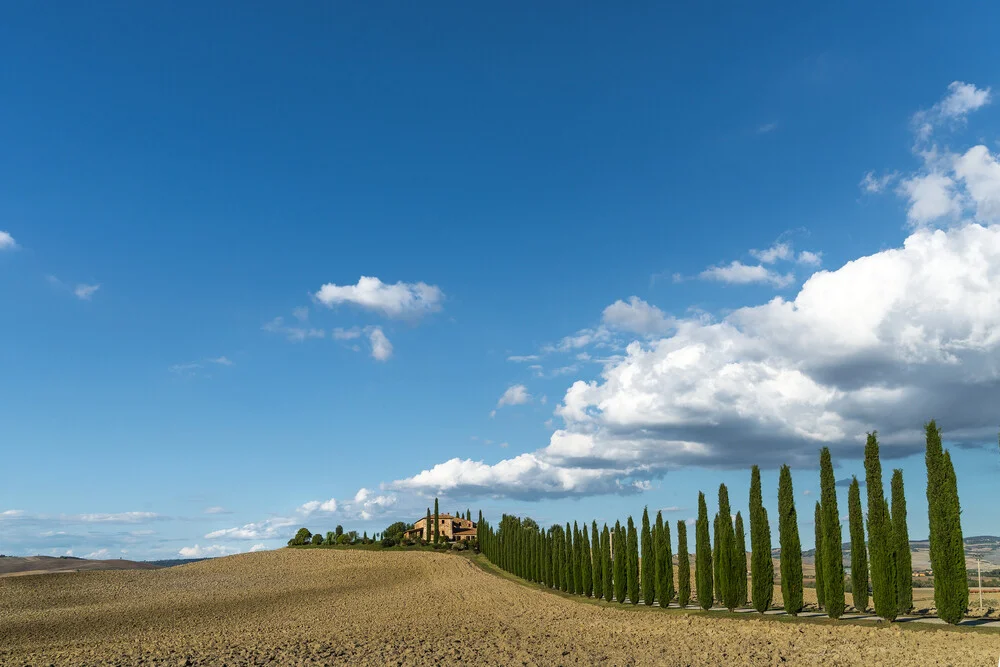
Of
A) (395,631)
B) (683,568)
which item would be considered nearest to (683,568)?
(683,568)

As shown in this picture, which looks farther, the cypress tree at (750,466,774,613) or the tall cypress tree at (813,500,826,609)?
the cypress tree at (750,466,774,613)

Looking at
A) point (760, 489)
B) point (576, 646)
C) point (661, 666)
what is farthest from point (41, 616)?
point (760, 489)

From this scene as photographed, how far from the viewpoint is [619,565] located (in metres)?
43.4

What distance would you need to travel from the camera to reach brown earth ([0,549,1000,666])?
23047mm

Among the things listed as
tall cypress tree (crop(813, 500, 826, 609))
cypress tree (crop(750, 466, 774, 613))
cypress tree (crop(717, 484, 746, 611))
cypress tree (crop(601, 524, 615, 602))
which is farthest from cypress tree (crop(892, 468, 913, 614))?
cypress tree (crop(601, 524, 615, 602))

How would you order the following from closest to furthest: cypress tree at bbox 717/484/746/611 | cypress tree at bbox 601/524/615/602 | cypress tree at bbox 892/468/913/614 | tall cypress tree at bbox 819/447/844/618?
cypress tree at bbox 892/468/913/614 < tall cypress tree at bbox 819/447/844/618 < cypress tree at bbox 717/484/746/611 < cypress tree at bbox 601/524/615/602

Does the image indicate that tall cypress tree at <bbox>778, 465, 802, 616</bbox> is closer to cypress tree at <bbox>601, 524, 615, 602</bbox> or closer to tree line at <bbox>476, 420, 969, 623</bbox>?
tree line at <bbox>476, 420, 969, 623</bbox>

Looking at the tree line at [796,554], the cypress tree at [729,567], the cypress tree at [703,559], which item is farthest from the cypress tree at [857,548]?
the cypress tree at [703,559]

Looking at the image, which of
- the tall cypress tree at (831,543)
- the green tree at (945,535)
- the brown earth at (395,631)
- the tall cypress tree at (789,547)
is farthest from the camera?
the tall cypress tree at (789,547)

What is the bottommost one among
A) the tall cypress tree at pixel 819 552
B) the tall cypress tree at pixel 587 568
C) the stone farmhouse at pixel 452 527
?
the stone farmhouse at pixel 452 527

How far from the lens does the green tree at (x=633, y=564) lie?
136 ft

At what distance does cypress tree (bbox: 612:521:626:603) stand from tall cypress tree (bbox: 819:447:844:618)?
1419 centimetres

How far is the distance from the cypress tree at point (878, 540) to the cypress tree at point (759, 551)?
16.6ft

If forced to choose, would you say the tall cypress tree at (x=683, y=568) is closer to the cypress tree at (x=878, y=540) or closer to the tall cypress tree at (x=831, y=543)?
the tall cypress tree at (x=831, y=543)
